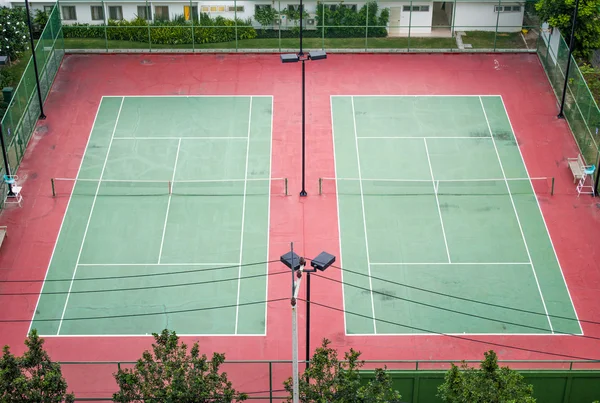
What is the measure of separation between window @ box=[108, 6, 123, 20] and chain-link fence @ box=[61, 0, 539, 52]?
0.18 feet

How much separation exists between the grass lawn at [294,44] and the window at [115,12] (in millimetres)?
1953

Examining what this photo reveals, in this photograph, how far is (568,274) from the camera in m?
39.5

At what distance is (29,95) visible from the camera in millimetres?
46688

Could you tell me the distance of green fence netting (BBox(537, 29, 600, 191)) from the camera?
1757 inches

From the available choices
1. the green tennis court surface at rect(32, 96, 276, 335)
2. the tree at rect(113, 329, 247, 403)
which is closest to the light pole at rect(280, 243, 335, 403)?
the tree at rect(113, 329, 247, 403)

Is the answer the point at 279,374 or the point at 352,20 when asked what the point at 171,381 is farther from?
the point at 352,20

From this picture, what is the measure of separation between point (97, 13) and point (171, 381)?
3079 cm

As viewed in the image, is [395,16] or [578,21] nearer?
[578,21]

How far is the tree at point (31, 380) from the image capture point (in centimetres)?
2764

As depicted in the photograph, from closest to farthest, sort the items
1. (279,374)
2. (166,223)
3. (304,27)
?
(279,374) < (166,223) < (304,27)

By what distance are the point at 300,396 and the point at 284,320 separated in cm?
892

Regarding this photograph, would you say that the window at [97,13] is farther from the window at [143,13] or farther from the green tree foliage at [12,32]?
the green tree foliage at [12,32]

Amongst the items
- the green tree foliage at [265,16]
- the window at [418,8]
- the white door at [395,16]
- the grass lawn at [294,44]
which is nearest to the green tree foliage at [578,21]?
the grass lawn at [294,44]

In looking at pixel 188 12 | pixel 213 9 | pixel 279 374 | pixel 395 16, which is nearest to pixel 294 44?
pixel 213 9
